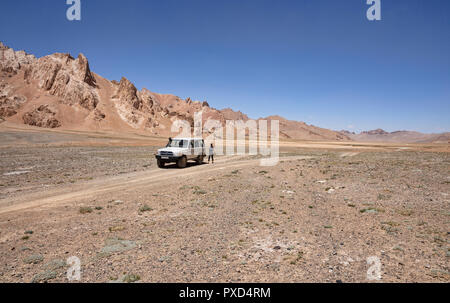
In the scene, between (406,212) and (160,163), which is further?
(160,163)

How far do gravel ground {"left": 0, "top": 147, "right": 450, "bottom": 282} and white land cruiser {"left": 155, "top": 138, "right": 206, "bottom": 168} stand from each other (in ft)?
26.8

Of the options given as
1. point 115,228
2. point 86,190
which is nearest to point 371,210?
point 115,228

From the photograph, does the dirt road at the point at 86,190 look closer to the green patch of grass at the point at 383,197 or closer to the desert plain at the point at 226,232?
the desert plain at the point at 226,232

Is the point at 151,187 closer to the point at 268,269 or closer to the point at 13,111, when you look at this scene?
the point at 268,269

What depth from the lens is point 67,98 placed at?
11950 cm

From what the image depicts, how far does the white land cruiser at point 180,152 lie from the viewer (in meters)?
20.5

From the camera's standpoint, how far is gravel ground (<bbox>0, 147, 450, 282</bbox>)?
4922 millimetres

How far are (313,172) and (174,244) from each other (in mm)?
13506

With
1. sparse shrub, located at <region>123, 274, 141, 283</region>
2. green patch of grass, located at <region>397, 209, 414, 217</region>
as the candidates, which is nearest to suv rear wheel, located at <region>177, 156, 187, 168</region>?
green patch of grass, located at <region>397, 209, 414, 217</region>

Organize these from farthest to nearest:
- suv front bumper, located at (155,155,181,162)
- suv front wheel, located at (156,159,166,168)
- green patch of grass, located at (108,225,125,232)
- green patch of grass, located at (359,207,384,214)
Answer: suv front wheel, located at (156,159,166,168) < suv front bumper, located at (155,155,181,162) < green patch of grass, located at (359,207,384,214) < green patch of grass, located at (108,225,125,232)

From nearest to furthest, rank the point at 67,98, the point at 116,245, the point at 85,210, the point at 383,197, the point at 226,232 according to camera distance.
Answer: the point at 116,245 < the point at 226,232 < the point at 85,210 < the point at 383,197 < the point at 67,98

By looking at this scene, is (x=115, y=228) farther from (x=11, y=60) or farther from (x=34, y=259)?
(x=11, y=60)

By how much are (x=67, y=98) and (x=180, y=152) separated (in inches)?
4902

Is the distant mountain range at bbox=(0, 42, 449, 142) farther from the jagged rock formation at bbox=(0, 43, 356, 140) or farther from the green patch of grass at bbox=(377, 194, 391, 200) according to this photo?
the green patch of grass at bbox=(377, 194, 391, 200)
